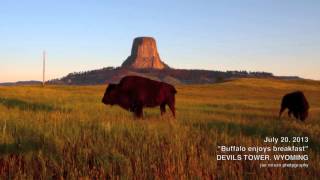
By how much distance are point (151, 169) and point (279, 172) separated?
163cm

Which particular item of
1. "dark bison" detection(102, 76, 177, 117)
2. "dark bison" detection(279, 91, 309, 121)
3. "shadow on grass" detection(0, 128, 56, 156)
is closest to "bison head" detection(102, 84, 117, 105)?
"dark bison" detection(102, 76, 177, 117)

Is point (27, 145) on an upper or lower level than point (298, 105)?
lower

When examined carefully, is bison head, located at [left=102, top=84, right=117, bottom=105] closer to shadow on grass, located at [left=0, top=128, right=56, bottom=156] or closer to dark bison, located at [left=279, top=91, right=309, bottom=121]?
shadow on grass, located at [left=0, top=128, right=56, bottom=156]

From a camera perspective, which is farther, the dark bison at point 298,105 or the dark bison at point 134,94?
the dark bison at point 298,105

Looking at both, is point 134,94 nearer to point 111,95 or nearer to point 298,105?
point 111,95

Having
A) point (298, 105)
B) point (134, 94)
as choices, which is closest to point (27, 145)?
point (134, 94)

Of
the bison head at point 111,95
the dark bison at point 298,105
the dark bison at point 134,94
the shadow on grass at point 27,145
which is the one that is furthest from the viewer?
the dark bison at point 298,105

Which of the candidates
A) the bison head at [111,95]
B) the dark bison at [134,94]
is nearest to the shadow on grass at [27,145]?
the dark bison at [134,94]

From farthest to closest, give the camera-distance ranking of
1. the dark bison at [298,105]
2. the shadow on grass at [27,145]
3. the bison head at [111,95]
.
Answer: the dark bison at [298,105] < the bison head at [111,95] < the shadow on grass at [27,145]

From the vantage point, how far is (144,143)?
22.8ft

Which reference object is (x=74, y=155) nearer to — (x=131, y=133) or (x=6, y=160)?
(x=6, y=160)

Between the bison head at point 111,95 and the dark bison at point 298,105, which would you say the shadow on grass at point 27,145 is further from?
the dark bison at point 298,105

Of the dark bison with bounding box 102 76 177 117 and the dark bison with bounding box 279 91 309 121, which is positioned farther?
the dark bison with bounding box 279 91 309 121

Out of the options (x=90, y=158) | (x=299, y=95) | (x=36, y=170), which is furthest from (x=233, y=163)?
(x=299, y=95)
